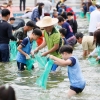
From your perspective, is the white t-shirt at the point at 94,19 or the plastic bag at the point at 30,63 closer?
the plastic bag at the point at 30,63

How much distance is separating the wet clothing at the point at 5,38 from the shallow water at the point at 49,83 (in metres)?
0.22

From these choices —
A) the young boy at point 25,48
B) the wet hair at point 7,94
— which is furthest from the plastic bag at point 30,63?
the wet hair at point 7,94

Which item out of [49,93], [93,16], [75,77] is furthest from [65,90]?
[93,16]

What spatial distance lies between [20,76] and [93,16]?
186 inches

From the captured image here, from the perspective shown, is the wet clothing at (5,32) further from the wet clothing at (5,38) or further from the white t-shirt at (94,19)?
the white t-shirt at (94,19)

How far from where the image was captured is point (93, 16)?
14.0m

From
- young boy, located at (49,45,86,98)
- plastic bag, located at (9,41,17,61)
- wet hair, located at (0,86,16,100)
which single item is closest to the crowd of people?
young boy, located at (49,45,86,98)

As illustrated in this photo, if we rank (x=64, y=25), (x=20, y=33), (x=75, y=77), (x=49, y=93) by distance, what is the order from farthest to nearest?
(x=64, y=25) < (x=20, y=33) < (x=49, y=93) < (x=75, y=77)

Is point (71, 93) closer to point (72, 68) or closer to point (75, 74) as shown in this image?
point (75, 74)

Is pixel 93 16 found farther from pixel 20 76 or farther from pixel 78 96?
pixel 78 96

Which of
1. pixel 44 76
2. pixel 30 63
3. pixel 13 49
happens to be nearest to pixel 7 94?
pixel 44 76

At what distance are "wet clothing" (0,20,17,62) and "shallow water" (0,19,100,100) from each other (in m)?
0.22

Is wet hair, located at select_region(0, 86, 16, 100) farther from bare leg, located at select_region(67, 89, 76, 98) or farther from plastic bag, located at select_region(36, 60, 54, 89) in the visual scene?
plastic bag, located at select_region(36, 60, 54, 89)

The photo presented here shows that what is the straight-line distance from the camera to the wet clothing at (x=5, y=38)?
37.1 feet
